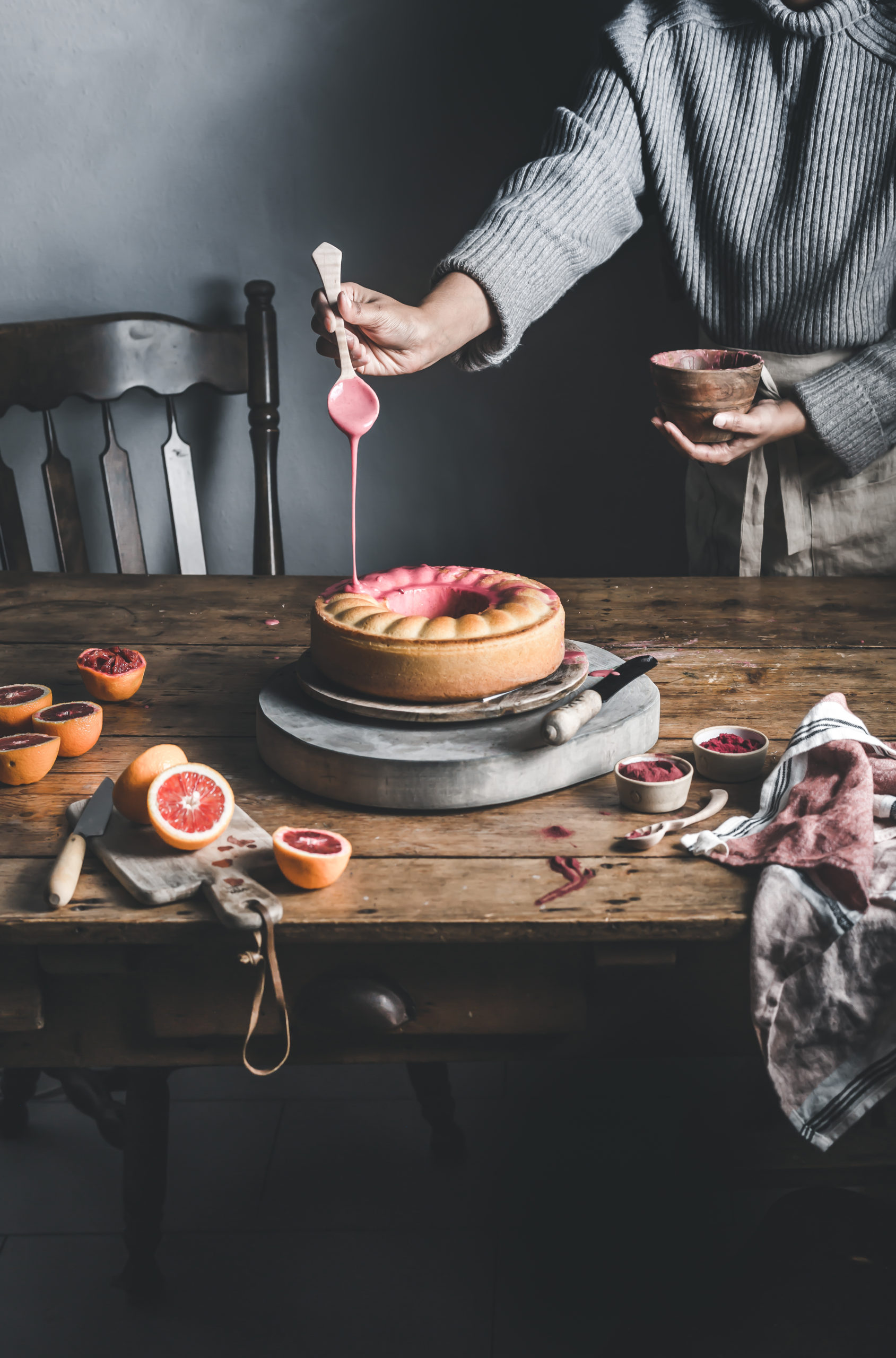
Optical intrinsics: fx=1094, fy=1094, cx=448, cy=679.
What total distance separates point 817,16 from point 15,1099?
7.02ft

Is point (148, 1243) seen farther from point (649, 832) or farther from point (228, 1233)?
point (649, 832)

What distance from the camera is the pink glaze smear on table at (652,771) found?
3.55 feet

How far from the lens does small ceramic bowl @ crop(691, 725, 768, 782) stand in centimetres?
113

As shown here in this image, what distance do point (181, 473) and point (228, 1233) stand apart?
4.85ft

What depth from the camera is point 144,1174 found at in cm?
146

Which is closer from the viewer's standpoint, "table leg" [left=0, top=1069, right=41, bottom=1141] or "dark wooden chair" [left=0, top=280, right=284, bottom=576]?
"table leg" [left=0, top=1069, right=41, bottom=1141]

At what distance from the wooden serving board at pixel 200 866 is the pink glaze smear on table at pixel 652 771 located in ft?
1.18

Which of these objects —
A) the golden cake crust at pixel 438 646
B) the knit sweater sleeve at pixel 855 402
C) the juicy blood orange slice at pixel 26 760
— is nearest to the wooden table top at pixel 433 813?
the juicy blood orange slice at pixel 26 760

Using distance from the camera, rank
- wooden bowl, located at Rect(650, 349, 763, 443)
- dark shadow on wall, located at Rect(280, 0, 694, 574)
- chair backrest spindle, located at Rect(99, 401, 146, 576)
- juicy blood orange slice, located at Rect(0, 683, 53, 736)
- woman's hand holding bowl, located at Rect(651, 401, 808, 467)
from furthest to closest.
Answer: dark shadow on wall, located at Rect(280, 0, 694, 574) < chair backrest spindle, located at Rect(99, 401, 146, 576) < woman's hand holding bowl, located at Rect(651, 401, 808, 467) < wooden bowl, located at Rect(650, 349, 763, 443) < juicy blood orange slice, located at Rect(0, 683, 53, 736)

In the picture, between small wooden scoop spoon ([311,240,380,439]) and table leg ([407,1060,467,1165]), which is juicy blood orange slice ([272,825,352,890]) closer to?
small wooden scoop spoon ([311,240,380,439])

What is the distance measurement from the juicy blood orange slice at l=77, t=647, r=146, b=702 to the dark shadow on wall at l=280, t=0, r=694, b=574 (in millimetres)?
1356

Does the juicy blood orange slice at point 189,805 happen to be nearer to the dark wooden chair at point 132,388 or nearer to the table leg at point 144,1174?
the table leg at point 144,1174

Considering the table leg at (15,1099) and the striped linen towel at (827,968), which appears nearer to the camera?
the striped linen towel at (827,968)

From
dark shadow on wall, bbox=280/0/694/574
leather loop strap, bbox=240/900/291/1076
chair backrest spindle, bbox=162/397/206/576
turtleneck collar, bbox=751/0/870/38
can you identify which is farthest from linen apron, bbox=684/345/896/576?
leather loop strap, bbox=240/900/291/1076
